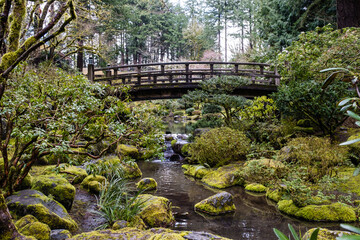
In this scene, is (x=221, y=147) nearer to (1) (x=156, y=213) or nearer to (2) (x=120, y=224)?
(1) (x=156, y=213)

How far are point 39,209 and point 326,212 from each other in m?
5.31

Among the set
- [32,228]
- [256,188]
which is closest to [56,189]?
[32,228]

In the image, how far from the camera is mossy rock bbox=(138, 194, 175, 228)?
4687 millimetres

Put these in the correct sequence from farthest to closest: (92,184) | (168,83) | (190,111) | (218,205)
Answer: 1. (190,111)
2. (168,83)
3. (92,184)
4. (218,205)

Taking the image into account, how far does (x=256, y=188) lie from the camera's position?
6930 millimetres

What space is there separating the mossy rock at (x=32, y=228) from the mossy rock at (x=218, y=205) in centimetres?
313

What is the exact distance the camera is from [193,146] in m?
9.50

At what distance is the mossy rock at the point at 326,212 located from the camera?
485cm

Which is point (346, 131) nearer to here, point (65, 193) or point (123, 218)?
point (123, 218)

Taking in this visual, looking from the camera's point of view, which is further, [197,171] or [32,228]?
[197,171]

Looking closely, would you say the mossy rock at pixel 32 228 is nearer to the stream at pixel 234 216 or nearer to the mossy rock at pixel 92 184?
the stream at pixel 234 216

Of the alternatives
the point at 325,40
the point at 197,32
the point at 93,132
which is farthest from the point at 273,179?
the point at 197,32

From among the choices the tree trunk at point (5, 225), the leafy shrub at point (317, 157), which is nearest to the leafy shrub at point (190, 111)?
the leafy shrub at point (317, 157)

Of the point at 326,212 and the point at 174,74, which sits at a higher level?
the point at 174,74
